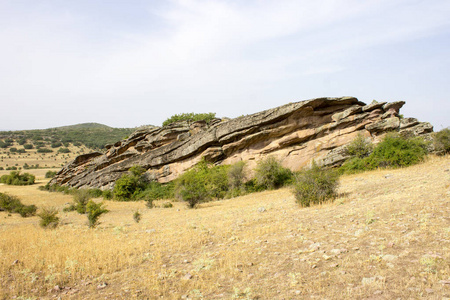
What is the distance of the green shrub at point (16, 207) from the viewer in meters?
20.4

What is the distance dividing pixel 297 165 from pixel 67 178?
3716 centimetres

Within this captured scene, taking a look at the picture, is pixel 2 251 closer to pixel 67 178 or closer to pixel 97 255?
pixel 97 255

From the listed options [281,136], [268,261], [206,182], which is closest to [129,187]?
[206,182]

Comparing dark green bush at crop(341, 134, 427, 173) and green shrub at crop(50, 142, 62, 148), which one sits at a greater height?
green shrub at crop(50, 142, 62, 148)

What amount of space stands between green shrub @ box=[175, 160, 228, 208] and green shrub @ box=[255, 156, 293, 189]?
3.63 m

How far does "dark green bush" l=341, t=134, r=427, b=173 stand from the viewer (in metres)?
19.3

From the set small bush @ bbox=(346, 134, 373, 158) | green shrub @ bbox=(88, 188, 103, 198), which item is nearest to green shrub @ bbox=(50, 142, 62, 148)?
green shrub @ bbox=(88, 188, 103, 198)

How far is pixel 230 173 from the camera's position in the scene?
83.1 feet

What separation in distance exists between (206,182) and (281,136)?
28.8ft

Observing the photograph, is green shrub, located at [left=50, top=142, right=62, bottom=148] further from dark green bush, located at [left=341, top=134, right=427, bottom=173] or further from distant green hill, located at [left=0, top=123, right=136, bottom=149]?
dark green bush, located at [left=341, top=134, right=427, bottom=173]

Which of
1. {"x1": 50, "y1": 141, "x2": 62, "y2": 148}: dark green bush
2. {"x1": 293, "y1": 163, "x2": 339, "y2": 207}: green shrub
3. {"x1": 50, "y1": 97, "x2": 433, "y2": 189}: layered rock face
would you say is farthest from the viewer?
{"x1": 50, "y1": 141, "x2": 62, "y2": 148}: dark green bush

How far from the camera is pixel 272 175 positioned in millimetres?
23531

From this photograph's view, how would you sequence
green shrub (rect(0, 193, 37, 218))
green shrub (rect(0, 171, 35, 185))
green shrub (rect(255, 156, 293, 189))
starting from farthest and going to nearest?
green shrub (rect(0, 171, 35, 185)) < green shrub (rect(255, 156, 293, 189)) < green shrub (rect(0, 193, 37, 218))

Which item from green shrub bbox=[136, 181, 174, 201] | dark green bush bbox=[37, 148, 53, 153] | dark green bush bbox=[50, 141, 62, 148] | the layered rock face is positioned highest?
dark green bush bbox=[50, 141, 62, 148]
